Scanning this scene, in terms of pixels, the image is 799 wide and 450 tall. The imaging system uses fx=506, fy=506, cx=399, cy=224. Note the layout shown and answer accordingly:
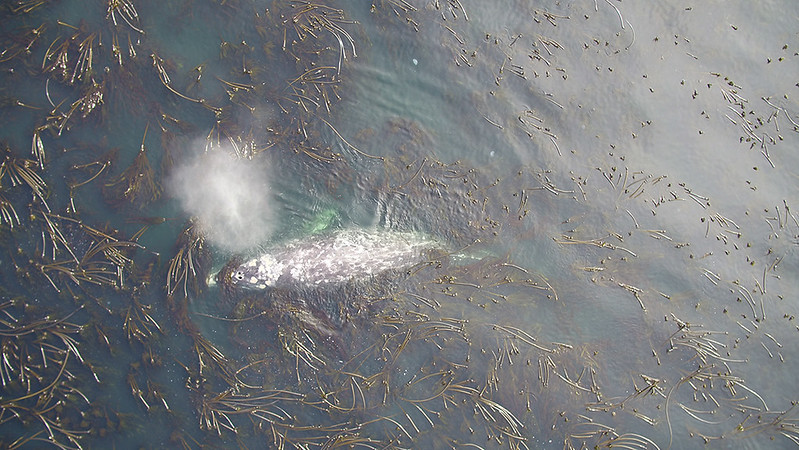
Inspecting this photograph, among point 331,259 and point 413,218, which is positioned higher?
point 413,218

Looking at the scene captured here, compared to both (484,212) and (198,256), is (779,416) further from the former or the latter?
(198,256)

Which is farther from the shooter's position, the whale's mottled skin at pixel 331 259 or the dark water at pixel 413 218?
the whale's mottled skin at pixel 331 259

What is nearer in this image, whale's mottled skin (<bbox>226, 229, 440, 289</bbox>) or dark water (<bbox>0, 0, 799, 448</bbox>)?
dark water (<bbox>0, 0, 799, 448</bbox>)

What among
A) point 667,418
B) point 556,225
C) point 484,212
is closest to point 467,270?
point 484,212
